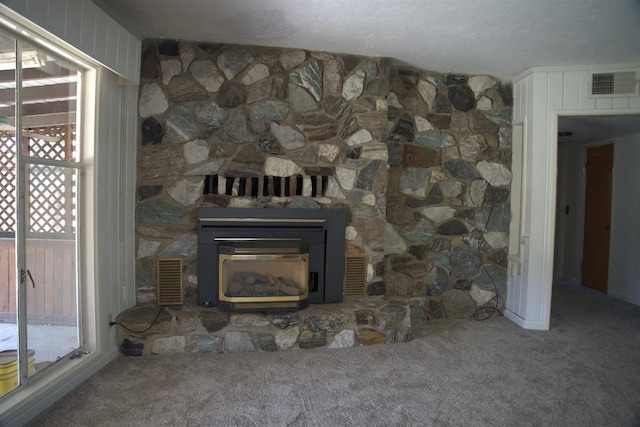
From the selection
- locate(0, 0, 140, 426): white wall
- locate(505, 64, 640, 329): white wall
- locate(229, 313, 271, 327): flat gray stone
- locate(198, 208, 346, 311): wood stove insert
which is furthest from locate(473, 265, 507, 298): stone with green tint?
locate(0, 0, 140, 426): white wall

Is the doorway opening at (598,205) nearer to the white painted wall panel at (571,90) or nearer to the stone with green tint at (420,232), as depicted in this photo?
the white painted wall panel at (571,90)

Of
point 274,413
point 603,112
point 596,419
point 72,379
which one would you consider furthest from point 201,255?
point 603,112

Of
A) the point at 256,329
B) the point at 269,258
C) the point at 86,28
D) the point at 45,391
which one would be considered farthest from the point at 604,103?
the point at 45,391

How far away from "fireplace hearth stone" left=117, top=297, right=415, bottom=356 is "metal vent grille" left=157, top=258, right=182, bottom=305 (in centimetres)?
11

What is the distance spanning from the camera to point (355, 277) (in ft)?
10.3

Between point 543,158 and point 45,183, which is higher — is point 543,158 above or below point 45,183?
above

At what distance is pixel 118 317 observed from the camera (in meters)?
2.64

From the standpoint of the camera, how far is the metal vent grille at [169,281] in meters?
2.90

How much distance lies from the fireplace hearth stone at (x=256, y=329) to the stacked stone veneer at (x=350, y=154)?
302 millimetres

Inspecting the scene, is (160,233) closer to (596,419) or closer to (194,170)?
(194,170)

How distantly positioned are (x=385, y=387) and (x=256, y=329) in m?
1.01

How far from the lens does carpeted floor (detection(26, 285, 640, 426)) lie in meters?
1.96

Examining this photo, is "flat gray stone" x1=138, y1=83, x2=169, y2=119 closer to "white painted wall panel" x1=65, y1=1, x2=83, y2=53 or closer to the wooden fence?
"white painted wall panel" x1=65, y1=1, x2=83, y2=53

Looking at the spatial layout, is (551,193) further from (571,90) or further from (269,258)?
(269,258)
